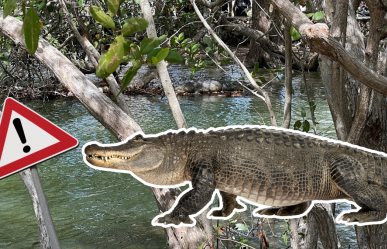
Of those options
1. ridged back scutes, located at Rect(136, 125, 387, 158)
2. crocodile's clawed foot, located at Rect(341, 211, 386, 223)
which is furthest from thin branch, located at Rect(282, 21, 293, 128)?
crocodile's clawed foot, located at Rect(341, 211, 386, 223)

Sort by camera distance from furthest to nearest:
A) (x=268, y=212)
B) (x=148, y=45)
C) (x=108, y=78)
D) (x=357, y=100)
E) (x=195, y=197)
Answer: (x=108, y=78) → (x=357, y=100) → (x=268, y=212) → (x=148, y=45) → (x=195, y=197)

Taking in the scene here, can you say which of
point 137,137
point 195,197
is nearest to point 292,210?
point 195,197

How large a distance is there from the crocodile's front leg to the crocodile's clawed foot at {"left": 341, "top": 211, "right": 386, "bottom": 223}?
0.44 meters

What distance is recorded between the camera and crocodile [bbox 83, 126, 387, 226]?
217cm

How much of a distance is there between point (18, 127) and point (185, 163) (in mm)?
787

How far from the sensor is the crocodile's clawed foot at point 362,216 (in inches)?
85.1

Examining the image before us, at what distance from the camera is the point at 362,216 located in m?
2.16

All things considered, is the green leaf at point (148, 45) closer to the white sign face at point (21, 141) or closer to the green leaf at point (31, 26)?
the green leaf at point (31, 26)

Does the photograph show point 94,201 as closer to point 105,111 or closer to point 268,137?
point 105,111

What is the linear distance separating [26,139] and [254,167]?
95 centimetres

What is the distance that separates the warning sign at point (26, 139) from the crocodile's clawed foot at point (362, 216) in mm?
1038

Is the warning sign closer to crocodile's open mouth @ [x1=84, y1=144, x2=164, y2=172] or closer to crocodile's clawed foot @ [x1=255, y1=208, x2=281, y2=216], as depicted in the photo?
crocodile's open mouth @ [x1=84, y1=144, x2=164, y2=172]

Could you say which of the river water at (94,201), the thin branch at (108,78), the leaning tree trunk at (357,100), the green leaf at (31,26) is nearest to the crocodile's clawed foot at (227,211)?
the leaning tree trunk at (357,100)

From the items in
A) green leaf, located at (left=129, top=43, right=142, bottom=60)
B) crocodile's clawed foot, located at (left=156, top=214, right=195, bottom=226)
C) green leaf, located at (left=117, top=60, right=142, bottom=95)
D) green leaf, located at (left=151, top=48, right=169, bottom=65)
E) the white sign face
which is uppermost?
green leaf, located at (left=129, top=43, right=142, bottom=60)
